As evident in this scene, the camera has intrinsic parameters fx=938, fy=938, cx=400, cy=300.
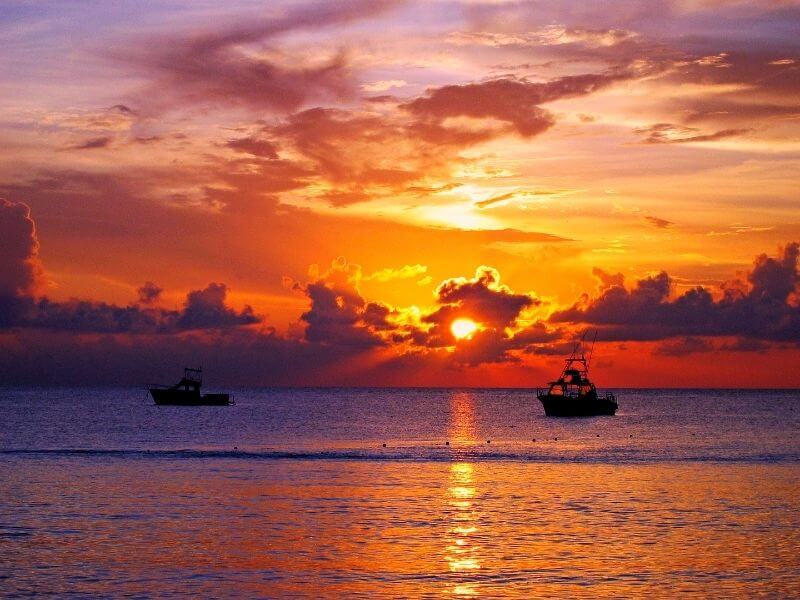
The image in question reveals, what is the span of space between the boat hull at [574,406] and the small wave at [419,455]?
65477mm

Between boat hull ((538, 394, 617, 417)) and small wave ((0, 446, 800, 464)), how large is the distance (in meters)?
65.5

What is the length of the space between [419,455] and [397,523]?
43.3 metres

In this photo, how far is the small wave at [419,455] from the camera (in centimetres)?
8281

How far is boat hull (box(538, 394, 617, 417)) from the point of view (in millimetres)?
160000

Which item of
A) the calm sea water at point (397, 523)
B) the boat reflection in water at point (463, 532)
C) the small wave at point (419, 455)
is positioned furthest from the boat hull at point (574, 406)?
the boat reflection in water at point (463, 532)

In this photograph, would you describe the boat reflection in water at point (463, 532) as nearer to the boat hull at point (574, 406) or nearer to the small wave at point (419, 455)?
the small wave at point (419, 455)

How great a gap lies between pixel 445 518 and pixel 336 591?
50.0 feet

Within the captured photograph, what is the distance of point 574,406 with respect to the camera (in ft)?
530

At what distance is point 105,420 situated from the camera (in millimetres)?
162375

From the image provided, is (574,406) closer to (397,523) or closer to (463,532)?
(397,523)

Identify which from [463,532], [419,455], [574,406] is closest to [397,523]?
[463,532]

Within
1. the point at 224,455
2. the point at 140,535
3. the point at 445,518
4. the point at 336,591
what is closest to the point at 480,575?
the point at 336,591

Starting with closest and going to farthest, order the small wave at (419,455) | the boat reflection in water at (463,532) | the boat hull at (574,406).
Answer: the boat reflection in water at (463,532)
the small wave at (419,455)
the boat hull at (574,406)

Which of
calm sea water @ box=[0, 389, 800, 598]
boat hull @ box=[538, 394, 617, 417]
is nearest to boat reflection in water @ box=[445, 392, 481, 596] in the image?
calm sea water @ box=[0, 389, 800, 598]
